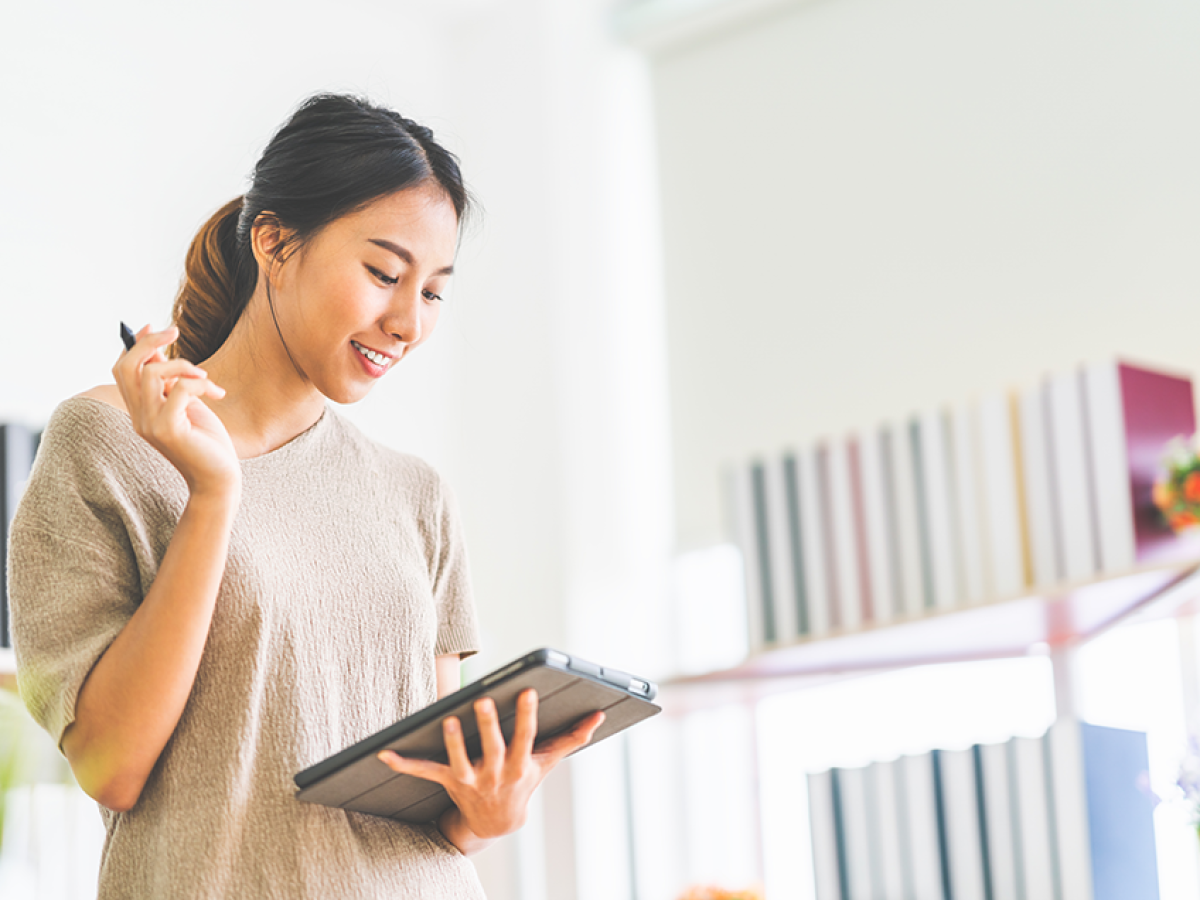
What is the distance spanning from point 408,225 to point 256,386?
0.49 ft

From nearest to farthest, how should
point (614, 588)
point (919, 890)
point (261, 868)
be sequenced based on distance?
point (261, 868), point (919, 890), point (614, 588)

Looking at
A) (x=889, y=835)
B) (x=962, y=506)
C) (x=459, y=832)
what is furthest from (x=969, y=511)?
(x=459, y=832)

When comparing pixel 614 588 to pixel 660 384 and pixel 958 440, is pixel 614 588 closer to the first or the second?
pixel 660 384

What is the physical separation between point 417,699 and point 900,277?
6.16 feet

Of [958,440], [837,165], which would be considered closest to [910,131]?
[837,165]

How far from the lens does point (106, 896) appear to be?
29.4 inches

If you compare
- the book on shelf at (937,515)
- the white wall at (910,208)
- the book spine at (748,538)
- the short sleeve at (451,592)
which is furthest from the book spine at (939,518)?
the short sleeve at (451,592)

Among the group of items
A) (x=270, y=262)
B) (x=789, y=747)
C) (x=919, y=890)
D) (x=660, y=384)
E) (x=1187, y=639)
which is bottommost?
(x=919, y=890)

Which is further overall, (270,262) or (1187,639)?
(1187,639)

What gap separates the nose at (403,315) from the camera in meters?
0.86

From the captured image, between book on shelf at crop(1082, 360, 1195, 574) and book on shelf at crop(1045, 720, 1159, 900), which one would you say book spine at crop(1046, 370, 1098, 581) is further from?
book on shelf at crop(1045, 720, 1159, 900)

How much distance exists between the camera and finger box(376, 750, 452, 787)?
0.72 m

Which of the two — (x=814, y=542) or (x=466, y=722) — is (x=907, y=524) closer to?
(x=814, y=542)

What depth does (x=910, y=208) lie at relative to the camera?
2.55m
